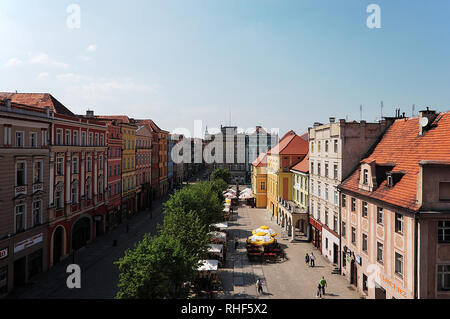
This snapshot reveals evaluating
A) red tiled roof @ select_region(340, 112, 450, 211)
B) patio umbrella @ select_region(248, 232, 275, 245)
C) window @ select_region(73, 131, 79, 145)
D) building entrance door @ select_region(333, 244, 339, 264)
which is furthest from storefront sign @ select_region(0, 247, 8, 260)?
building entrance door @ select_region(333, 244, 339, 264)

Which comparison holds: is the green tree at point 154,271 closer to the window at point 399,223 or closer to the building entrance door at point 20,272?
the window at point 399,223

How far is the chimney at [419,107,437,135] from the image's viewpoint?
23203 mm

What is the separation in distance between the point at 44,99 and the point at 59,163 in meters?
10.9

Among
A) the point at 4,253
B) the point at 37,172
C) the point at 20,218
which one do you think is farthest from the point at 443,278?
the point at 37,172

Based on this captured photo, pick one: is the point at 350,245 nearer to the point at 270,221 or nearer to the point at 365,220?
the point at 365,220

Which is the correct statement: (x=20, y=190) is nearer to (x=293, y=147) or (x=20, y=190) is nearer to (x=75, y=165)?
(x=75, y=165)

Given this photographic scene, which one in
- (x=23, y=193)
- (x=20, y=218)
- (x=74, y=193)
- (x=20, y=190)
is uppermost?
(x=20, y=190)

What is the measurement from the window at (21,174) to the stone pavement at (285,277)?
749 inches

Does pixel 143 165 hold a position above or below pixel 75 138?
below

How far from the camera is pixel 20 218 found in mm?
25906

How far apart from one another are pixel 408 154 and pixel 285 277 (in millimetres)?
15039

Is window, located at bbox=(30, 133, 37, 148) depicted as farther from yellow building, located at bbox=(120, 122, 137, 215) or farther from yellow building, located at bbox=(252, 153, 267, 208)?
yellow building, located at bbox=(252, 153, 267, 208)

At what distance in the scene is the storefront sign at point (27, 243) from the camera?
25031 millimetres
